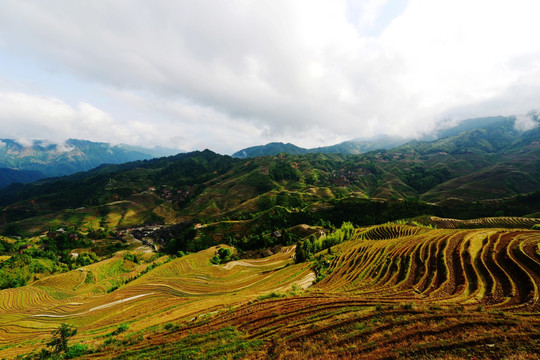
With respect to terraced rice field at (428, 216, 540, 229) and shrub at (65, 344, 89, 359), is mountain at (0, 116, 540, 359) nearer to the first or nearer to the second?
shrub at (65, 344, 89, 359)

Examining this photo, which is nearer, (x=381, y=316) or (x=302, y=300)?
(x=381, y=316)

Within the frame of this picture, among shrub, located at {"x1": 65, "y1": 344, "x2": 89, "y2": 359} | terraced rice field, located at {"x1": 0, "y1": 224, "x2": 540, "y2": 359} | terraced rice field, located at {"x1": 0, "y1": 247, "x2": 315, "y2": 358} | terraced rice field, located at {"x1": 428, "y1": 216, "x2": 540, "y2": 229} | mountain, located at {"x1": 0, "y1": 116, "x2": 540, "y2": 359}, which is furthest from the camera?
terraced rice field, located at {"x1": 428, "y1": 216, "x2": 540, "y2": 229}

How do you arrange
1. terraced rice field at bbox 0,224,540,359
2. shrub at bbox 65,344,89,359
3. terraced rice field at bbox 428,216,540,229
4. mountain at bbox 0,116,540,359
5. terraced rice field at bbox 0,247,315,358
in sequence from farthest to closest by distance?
terraced rice field at bbox 428,216,540,229 < terraced rice field at bbox 0,247,315,358 < shrub at bbox 65,344,89,359 < mountain at bbox 0,116,540,359 < terraced rice field at bbox 0,224,540,359

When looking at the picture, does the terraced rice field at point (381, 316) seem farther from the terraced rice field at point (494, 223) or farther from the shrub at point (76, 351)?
the terraced rice field at point (494, 223)

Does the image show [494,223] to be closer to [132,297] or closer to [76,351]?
[76,351]

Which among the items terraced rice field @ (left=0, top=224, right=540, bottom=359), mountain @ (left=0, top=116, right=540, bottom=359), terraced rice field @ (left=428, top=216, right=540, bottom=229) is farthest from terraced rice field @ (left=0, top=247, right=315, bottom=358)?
terraced rice field @ (left=428, top=216, right=540, bottom=229)

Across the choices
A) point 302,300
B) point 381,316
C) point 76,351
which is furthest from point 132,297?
point 381,316

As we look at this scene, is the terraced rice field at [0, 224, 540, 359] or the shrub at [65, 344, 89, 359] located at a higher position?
the terraced rice field at [0, 224, 540, 359]

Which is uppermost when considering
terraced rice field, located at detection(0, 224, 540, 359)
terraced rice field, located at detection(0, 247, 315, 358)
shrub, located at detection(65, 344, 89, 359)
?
terraced rice field, located at detection(0, 224, 540, 359)

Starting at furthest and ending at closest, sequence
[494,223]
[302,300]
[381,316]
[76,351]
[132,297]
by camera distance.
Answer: [494,223], [132,297], [302,300], [76,351], [381,316]

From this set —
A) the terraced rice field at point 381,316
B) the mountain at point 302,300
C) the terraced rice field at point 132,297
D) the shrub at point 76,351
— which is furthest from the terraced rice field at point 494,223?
the shrub at point 76,351

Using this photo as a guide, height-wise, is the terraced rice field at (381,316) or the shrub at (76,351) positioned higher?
the terraced rice field at (381,316)

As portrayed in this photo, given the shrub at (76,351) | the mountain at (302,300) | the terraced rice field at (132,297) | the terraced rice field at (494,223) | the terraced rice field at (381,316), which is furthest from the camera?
the terraced rice field at (494,223)
